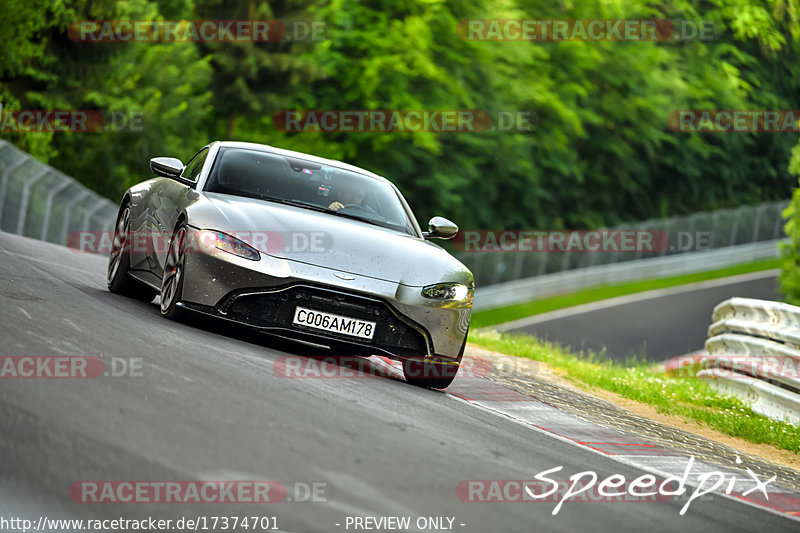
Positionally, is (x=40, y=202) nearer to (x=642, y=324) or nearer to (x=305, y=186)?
(x=305, y=186)

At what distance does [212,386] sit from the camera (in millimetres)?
6371

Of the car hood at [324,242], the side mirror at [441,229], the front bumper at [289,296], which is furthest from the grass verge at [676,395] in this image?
the front bumper at [289,296]

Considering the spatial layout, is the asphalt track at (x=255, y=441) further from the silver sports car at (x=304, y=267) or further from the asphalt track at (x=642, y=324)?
the asphalt track at (x=642, y=324)

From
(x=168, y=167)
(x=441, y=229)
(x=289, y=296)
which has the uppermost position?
(x=168, y=167)

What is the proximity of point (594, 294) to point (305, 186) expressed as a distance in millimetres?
31489

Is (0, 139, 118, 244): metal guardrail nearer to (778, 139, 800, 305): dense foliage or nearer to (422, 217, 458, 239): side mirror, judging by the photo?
(422, 217, 458, 239): side mirror

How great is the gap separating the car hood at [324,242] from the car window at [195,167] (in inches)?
38.2

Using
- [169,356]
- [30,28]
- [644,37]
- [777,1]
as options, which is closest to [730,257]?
[644,37]

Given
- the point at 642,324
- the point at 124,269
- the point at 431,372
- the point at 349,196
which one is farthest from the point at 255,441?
the point at 642,324

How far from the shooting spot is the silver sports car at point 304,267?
26.7ft

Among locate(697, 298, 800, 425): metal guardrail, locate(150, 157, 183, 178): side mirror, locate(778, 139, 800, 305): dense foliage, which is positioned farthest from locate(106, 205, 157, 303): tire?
locate(778, 139, 800, 305): dense foliage

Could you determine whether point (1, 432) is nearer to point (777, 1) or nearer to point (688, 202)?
point (777, 1)

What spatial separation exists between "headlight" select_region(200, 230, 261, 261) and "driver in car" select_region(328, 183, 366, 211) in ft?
4.57

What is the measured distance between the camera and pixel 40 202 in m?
20.1
